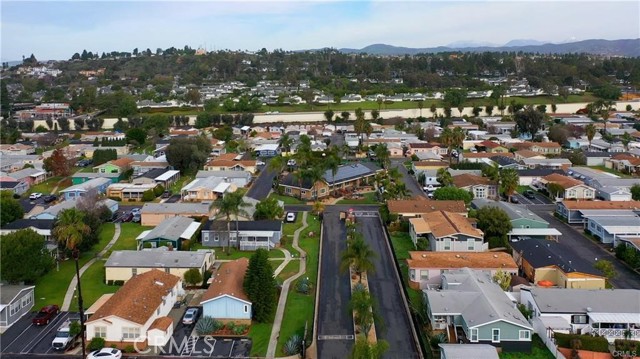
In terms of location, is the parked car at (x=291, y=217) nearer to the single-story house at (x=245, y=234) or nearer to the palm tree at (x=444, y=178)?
the single-story house at (x=245, y=234)

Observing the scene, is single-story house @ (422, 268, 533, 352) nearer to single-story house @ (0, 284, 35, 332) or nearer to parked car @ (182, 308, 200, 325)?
parked car @ (182, 308, 200, 325)

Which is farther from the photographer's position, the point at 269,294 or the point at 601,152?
the point at 601,152

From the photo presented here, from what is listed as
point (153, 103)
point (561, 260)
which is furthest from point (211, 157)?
point (153, 103)

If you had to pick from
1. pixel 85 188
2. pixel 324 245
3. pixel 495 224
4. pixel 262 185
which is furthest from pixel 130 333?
pixel 262 185

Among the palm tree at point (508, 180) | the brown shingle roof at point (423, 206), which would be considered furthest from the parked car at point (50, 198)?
the palm tree at point (508, 180)

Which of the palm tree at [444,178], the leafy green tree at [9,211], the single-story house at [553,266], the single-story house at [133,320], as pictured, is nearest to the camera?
the single-story house at [133,320]

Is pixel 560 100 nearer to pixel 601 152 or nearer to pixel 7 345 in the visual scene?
pixel 601 152
